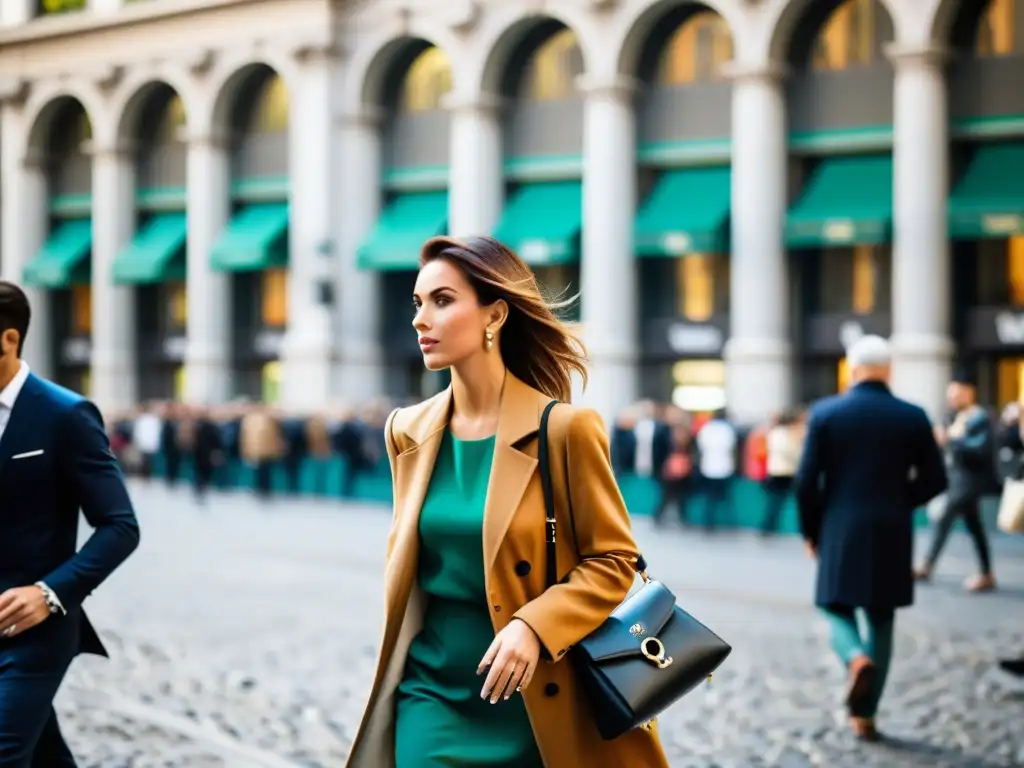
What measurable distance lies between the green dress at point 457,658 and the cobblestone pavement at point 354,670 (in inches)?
136

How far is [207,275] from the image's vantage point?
3903cm

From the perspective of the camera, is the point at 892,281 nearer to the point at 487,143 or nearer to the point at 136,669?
the point at 487,143

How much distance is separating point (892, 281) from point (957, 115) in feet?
11.3

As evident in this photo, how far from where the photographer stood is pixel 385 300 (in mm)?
37094

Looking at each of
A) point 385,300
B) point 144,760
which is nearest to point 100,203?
point 385,300

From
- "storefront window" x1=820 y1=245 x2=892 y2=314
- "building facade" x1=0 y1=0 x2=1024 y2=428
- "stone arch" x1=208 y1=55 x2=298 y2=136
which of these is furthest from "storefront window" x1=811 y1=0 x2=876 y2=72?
"stone arch" x1=208 y1=55 x2=298 y2=136

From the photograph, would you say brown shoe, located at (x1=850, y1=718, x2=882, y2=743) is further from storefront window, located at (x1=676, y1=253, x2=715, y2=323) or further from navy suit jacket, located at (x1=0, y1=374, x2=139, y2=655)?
storefront window, located at (x1=676, y1=253, x2=715, y2=323)

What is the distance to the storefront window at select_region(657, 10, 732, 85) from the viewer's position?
3216cm

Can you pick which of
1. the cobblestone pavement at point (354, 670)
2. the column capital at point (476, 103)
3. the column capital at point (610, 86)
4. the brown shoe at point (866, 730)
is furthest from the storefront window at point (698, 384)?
the brown shoe at point (866, 730)

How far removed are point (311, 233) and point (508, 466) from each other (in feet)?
108

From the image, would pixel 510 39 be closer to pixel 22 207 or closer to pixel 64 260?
pixel 64 260

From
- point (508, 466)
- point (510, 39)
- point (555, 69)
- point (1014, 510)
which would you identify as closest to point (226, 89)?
point (510, 39)

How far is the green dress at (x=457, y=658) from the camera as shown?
3.67m

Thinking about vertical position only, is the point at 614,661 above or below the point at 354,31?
below
